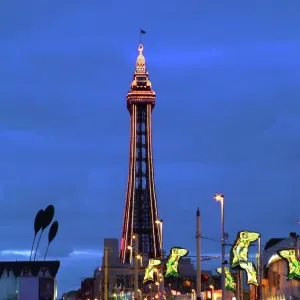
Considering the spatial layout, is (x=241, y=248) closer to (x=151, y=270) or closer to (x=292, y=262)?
(x=292, y=262)

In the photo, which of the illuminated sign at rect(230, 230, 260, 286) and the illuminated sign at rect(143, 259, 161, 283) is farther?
the illuminated sign at rect(143, 259, 161, 283)

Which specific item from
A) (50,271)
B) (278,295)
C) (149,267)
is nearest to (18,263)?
(50,271)

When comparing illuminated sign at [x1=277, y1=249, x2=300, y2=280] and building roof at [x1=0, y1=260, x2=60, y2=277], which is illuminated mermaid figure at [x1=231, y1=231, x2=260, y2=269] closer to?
illuminated sign at [x1=277, y1=249, x2=300, y2=280]

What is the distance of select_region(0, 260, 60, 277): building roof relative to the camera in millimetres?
124475

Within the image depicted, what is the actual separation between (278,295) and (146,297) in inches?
2227

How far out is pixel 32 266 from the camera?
12800 centimetres

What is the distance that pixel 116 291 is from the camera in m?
182

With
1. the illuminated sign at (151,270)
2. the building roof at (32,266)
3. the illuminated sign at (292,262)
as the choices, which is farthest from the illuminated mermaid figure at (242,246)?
the building roof at (32,266)

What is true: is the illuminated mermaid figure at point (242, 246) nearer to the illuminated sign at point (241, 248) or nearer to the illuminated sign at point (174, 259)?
the illuminated sign at point (241, 248)

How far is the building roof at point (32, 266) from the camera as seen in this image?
12447 cm

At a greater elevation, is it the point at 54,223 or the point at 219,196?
the point at 54,223

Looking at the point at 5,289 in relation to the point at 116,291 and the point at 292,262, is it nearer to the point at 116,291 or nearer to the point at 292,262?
the point at 292,262

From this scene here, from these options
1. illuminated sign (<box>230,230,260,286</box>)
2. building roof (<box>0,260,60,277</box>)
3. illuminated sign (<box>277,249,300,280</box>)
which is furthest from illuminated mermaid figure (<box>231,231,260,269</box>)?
building roof (<box>0,260,60,277</box>)

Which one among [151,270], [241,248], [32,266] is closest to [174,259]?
[241,248]
